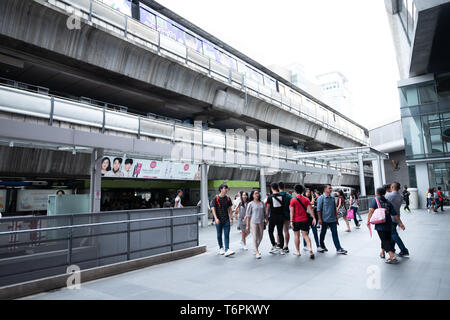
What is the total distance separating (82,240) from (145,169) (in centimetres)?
907

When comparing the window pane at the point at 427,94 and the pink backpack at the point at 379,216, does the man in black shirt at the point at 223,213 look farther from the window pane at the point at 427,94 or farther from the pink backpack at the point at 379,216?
the window pane at the point at 427,94

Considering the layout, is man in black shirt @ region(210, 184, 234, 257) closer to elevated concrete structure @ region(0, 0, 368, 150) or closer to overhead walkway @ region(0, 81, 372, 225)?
overhead walkway @ region(0, 81, 372, 225)

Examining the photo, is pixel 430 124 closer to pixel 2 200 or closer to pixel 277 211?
pixel 277 211

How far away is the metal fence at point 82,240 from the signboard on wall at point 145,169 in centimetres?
687

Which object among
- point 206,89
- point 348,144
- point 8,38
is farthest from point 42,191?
point 348,144

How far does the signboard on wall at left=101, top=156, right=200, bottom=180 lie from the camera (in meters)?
13.2

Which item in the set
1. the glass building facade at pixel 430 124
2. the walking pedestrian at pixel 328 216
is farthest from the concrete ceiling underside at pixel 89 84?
the glass building facade at pixel 430 124

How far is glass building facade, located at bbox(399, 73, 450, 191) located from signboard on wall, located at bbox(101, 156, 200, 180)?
55.8 feet

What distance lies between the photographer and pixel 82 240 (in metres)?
5.77

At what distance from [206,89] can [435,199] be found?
16.8 meters

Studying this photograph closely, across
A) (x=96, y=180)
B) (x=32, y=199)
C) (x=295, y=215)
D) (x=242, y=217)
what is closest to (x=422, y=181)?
(x=242, y=217)

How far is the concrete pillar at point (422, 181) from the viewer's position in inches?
845
